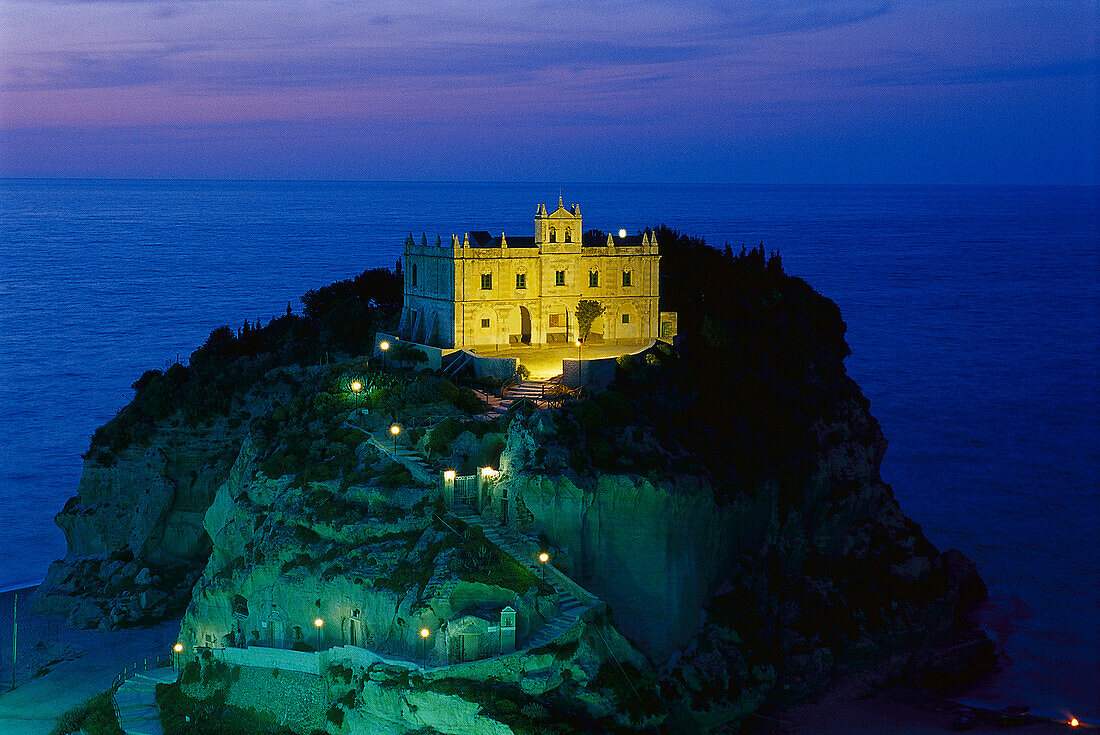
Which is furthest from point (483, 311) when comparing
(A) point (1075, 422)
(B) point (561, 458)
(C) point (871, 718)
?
(A) point (1075, 422)

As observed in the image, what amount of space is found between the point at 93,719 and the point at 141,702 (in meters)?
1.86

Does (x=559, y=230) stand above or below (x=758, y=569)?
above

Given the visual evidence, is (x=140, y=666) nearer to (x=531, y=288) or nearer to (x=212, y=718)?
(x=212, y=718)

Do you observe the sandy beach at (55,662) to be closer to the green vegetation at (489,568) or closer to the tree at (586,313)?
the green vegetation at (489,568)

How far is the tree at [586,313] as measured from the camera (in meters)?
68.5

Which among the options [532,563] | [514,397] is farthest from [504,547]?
[514,397]

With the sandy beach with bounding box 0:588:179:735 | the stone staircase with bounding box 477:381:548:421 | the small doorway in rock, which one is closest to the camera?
the small doorway in rock

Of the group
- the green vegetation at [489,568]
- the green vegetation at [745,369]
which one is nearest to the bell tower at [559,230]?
the green vegetation at [745,369]

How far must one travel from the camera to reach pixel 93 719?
174ft

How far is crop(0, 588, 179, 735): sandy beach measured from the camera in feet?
189

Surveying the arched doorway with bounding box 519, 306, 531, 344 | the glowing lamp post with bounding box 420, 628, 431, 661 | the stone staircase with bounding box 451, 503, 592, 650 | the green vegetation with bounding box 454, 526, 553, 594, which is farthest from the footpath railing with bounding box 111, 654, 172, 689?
the arched doorway with bounding box 519, 306, 531, 344

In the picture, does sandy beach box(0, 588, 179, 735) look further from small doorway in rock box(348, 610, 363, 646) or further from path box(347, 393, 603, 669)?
path box(347, 393, 603, 669)

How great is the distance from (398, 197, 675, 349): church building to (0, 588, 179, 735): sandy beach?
65.4ft

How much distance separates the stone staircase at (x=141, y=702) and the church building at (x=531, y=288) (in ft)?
69.1
